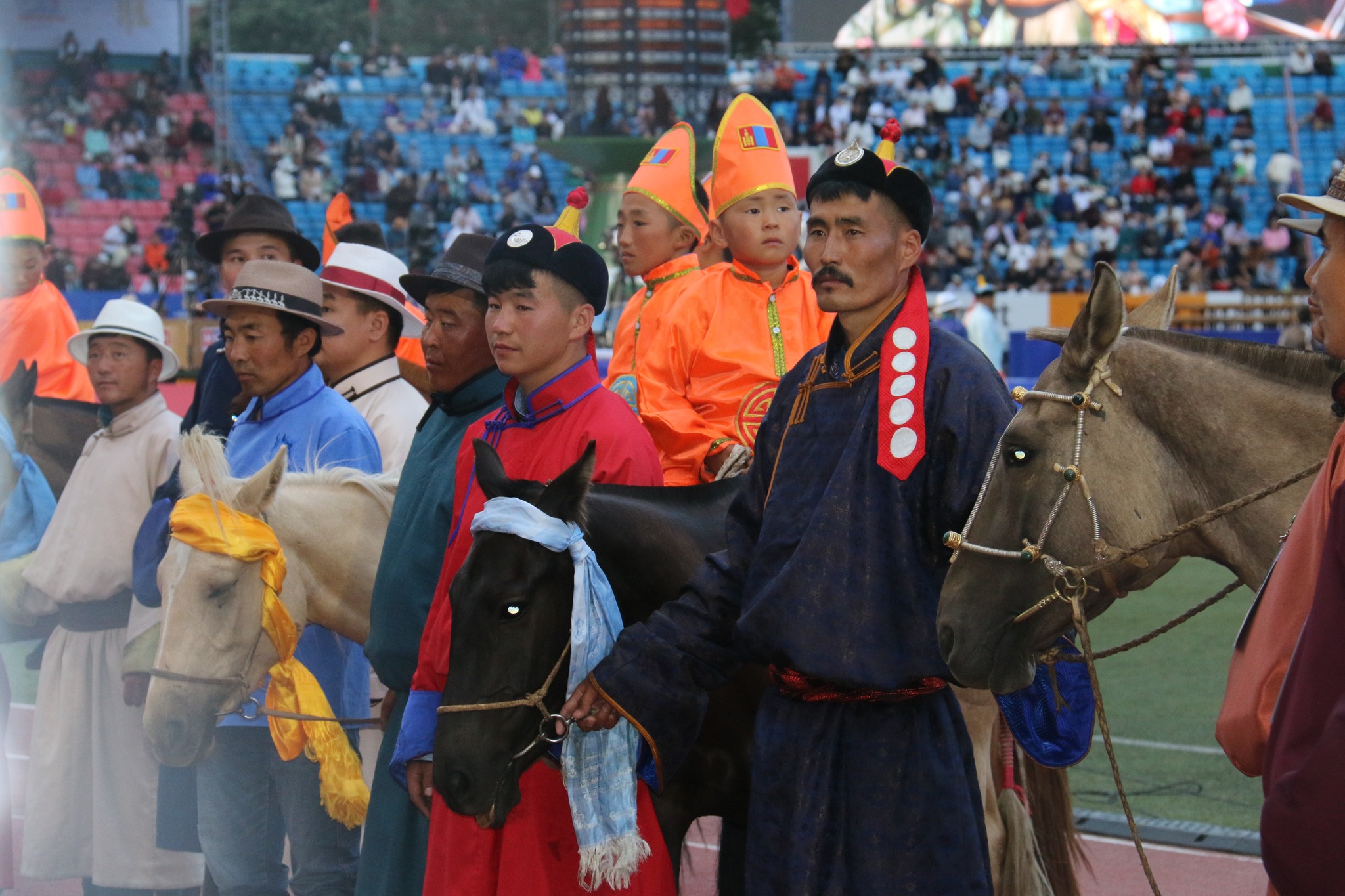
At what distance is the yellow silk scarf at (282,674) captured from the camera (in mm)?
3521

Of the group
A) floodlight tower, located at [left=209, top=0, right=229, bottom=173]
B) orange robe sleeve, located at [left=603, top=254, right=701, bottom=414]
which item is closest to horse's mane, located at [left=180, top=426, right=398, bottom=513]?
orange robe sleeve, located at [left=603, top=254, right=701, bottom=414]

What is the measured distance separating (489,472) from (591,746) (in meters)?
0.54

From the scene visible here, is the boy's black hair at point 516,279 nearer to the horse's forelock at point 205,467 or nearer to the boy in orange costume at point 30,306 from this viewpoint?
the horse's forelock at point 205,467

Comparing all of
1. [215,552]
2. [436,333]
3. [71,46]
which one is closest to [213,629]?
[215,552]

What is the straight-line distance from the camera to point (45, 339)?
6.47 meters

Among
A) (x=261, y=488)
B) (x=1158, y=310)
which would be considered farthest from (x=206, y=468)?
(x=1158, y=310)

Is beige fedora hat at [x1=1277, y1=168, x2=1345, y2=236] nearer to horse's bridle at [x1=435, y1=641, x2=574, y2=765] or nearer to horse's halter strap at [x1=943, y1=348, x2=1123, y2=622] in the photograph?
horse's halter strap at [x1=943, y1=348, x2=1123, y2=622]

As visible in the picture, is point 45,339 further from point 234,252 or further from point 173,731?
point 173,731

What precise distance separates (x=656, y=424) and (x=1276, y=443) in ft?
5.99

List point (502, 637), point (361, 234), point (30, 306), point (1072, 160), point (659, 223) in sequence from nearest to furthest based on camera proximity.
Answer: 1. point (502, 637)
2. point (659, 223)
3. point (361, 234)
4. point (30, 306)
5. point (1072, 160)

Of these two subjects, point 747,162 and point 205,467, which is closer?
point 205,467

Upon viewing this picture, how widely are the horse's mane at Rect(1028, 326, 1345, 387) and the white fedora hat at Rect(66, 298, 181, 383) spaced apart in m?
3.35

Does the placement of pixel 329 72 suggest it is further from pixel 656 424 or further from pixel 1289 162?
pixel 656 424

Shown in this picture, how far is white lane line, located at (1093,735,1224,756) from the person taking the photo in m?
6.45
